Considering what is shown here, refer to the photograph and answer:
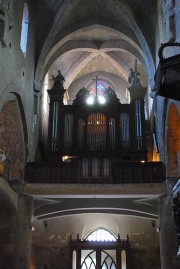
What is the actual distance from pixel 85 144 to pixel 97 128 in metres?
1.07

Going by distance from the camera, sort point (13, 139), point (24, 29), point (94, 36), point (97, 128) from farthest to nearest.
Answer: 1. point (94, 36)
2. point (97, 128)
3. point (24, 29)
4. point (13, 139)

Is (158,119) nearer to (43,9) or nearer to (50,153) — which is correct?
(50,153)

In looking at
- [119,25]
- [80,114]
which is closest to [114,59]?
[119,25]

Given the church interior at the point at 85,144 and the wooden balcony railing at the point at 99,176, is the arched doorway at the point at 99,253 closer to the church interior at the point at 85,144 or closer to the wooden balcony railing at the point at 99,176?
the church interior at the point at 85,144

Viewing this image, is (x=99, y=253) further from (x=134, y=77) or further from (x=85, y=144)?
(x=134, y=77)

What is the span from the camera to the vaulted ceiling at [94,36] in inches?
724

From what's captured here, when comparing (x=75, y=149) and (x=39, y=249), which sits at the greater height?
(x=75, y=149)

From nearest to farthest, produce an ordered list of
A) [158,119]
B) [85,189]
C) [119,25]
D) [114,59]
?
[85,189]
[158,119]
[119,25]
[114,59]

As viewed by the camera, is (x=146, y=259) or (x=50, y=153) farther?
(x=146, y=259)

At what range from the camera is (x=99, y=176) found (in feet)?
53.3

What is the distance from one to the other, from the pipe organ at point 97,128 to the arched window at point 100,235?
5068mm

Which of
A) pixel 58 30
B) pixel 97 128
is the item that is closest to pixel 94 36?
pixel 58 30

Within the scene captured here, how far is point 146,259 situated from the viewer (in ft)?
66.6

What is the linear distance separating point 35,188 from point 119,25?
9.78m
